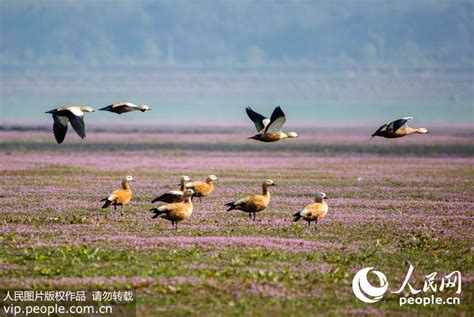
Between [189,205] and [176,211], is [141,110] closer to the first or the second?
[189,205]

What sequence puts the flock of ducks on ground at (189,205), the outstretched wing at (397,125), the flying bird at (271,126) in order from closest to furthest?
the flock of ducks on ground at (189,205) → the outstretched wing at (397,125) → the flying bird at (271,126)

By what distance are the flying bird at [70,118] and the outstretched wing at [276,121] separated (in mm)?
4319

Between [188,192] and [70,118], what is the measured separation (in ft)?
13.8

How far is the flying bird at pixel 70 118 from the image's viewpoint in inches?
918

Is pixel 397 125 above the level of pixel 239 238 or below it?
above

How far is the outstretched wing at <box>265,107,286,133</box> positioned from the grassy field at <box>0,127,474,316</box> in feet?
6.52

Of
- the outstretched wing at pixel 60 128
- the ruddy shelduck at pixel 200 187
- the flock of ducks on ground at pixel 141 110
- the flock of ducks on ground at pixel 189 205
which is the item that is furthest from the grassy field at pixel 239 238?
the flock of ducks on ground at pixel 141 110

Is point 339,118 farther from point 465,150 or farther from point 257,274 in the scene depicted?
point 257,274

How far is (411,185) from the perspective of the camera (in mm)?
33688

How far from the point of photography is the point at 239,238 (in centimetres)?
1989

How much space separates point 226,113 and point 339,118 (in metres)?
16.2

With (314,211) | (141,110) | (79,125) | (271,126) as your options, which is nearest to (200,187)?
(271,126)

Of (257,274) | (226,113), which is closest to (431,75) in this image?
(226,113)

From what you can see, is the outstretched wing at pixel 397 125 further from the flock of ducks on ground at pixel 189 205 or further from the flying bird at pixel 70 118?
→ the flying bird at pixel 70 118
